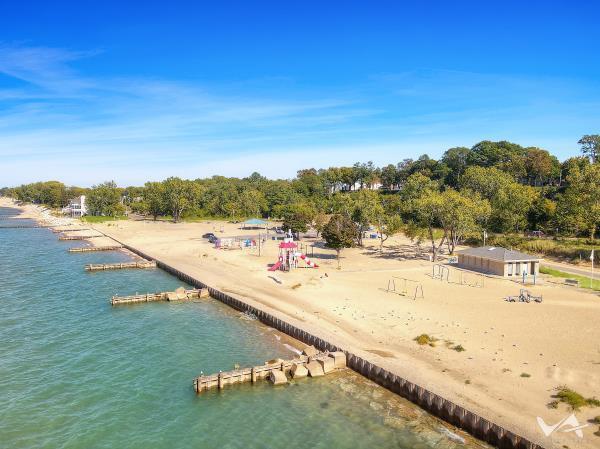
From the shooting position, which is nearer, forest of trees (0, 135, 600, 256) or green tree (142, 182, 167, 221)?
forest of trees (0, 135, 600, 256)

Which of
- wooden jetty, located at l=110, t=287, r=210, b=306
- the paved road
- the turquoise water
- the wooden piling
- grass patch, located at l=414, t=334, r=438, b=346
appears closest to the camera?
the turquoise water

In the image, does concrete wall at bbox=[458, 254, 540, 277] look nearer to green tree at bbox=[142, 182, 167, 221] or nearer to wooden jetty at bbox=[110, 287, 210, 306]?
wooden jetty at bbox=[110, 287, 210, 306]

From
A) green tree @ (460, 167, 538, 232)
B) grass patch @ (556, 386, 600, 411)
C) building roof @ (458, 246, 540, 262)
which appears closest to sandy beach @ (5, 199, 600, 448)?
grass patch @ (556, 386, 600, 411)

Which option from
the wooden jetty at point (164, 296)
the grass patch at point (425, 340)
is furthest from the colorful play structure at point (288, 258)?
the grass patch at point (425, 340)

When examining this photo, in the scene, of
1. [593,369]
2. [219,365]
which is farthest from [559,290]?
[219,365]

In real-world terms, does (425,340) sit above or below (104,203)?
below

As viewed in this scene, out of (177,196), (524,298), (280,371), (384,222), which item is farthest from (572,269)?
(177,196)

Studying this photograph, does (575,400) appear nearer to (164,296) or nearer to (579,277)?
(579,277)
